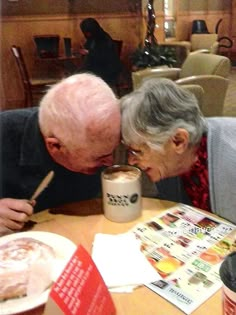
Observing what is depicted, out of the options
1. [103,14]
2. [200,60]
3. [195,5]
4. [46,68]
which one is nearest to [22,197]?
[200,60]

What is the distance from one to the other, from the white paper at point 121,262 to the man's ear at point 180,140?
1.04 feet

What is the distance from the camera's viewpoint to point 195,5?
7.60 metres

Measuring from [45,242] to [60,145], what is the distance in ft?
0.99

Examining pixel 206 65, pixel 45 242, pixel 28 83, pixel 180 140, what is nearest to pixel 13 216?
pixel 45 242

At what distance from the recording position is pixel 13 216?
106 cm

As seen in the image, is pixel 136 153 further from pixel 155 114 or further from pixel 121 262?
pixel 121 262

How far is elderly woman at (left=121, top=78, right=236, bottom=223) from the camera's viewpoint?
3.73ft

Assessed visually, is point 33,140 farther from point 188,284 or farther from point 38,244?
point 188,284

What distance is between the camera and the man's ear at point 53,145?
115cm

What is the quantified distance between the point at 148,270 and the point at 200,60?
307 cm

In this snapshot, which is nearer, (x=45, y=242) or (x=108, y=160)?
(x=45, y=242)

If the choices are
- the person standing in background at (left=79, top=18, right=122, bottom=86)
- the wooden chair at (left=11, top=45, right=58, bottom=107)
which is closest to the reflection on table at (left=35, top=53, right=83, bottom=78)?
the wooden chair at (left=11, top=45, right=58, bottom=107)

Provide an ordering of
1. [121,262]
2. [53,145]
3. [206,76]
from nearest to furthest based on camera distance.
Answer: [121,262] < [53,145] < [206,76]

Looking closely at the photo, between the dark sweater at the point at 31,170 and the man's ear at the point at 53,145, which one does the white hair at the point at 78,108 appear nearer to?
the man's ear at the point at 53,145
